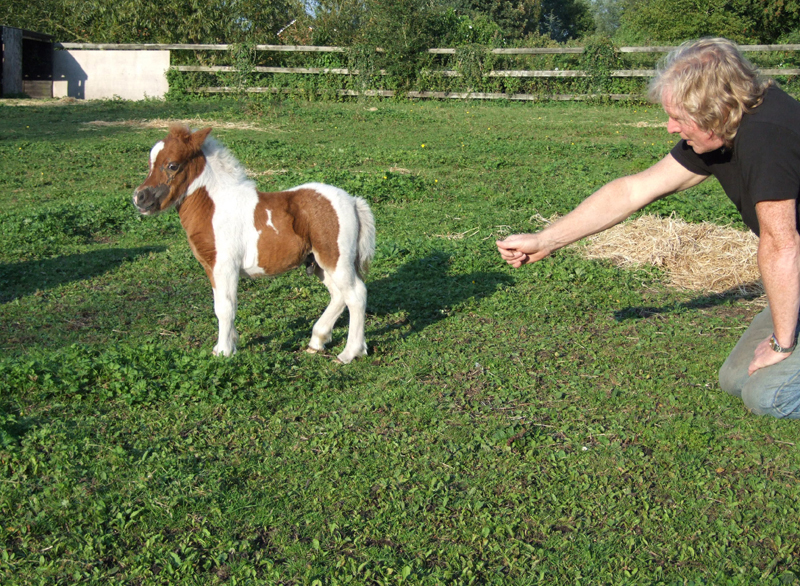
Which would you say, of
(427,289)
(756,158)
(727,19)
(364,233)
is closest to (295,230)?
(364,233)

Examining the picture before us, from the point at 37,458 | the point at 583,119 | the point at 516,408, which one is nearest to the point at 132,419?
the point at 37,458

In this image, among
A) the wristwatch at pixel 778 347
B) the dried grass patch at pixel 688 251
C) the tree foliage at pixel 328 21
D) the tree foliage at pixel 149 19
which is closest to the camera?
the wristwatch at pixel 778 347

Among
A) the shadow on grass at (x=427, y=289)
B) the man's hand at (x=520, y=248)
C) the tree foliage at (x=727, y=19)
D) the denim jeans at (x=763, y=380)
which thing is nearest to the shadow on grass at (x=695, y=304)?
the shadow on grass at (x=427, y=289)

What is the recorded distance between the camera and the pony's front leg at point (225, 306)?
5.55 m

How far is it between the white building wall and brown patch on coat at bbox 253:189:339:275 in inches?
949

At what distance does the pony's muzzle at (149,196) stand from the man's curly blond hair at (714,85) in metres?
3.54

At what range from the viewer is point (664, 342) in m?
6.12

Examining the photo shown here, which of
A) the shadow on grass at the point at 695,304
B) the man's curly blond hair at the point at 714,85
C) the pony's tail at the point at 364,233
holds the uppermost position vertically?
the man's curly blond hair at the point at 714,85

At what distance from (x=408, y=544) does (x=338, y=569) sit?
1.23ft

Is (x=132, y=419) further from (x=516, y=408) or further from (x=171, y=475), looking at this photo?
(x=516, y=408)

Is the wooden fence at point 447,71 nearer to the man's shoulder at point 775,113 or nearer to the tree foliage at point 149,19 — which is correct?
the tree foliage at point 149,19

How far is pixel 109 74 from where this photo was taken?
95.1ft

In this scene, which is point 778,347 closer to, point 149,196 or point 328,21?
point 149,196

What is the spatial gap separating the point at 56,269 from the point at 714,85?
23.1ft
